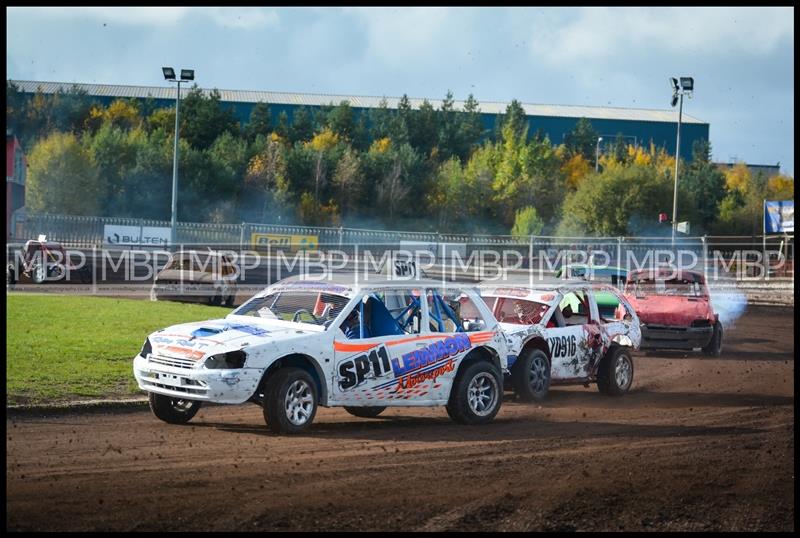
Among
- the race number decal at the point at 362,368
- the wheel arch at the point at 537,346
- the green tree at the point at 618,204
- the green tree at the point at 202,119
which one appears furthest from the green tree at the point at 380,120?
the race number decal at the point at 362,368

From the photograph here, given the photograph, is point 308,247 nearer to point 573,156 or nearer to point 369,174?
point 369,174

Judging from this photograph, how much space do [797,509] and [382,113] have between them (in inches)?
2825

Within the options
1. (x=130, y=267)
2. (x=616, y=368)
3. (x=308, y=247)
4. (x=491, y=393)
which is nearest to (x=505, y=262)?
(x=308, y=247)

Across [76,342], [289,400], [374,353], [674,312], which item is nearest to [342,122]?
[674,312]

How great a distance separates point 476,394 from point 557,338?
8.79ft

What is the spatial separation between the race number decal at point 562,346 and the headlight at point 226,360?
519cm

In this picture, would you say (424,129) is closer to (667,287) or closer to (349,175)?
(349,175)

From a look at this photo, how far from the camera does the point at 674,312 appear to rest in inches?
780

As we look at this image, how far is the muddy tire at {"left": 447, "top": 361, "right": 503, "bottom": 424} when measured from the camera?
434 inches

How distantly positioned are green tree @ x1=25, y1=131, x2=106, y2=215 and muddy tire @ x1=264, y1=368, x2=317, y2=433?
165 feet

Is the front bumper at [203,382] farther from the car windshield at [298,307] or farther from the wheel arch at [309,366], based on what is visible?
the car windshield at [298,307]

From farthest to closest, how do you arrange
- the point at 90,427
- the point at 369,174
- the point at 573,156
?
the point at 573,156 → the point at 369,174 → the point at 90,427

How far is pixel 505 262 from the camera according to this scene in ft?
130

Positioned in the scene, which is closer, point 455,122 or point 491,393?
point 491,393
